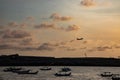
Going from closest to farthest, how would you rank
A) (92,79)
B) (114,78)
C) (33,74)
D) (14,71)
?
(114,78) → (92,79) → (33,74) → (14,71)

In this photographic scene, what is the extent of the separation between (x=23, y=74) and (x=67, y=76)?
17.7m

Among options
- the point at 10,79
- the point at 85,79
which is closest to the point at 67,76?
the point at 85,79

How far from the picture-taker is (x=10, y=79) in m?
122

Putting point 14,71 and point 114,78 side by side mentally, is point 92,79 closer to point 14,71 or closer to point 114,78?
point 114,78

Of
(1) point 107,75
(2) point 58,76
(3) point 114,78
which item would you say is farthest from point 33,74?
(3) point 114,78

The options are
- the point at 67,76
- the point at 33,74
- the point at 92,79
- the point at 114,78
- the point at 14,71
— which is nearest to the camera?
the point at 114,78

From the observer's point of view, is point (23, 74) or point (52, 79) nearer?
point (52, 79)

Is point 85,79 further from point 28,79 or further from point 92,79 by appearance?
point 28,79

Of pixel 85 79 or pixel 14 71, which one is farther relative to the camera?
pixel 14 71

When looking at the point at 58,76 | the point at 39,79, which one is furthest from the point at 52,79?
the point at 58,76

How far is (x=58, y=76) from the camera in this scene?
444 ft

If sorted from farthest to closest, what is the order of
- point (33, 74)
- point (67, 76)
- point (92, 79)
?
1. point (33, 74)
2. point (67, 76)
3. point (92, 79)

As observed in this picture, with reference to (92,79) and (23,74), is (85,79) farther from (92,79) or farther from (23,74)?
(23,74)

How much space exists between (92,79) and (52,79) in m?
10.5
